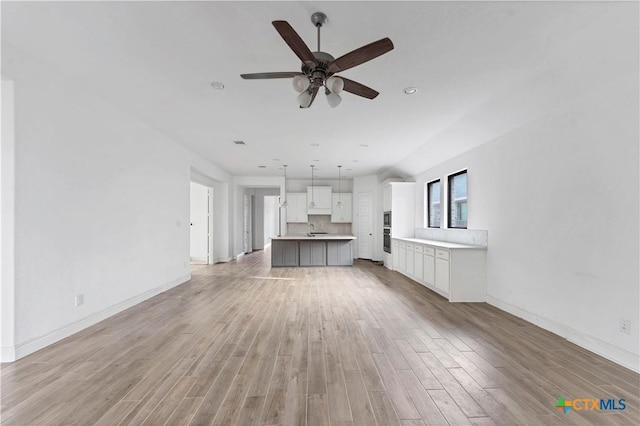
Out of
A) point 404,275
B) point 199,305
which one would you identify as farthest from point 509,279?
point 199,305

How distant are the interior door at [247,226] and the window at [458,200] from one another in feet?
24.7

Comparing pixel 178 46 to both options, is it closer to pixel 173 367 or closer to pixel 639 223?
pixel 173 367

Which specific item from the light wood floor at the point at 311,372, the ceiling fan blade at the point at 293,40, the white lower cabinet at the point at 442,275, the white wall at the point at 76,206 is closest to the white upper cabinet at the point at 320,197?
the white lower cabinet at the point at 442,275

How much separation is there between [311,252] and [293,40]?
21.7ft

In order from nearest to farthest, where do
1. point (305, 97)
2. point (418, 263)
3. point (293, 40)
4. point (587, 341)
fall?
point (293, 40) < point (305, 97) < point (587, 341) < point (418, 263)

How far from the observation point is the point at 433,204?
7.05 meters

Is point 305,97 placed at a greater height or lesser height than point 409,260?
greater

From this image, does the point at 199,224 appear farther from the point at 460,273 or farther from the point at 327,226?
the point at 460,273

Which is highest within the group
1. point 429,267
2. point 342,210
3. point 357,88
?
point 357,88

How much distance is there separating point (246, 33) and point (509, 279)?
446cm

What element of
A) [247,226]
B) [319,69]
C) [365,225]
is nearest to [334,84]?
[319,69]

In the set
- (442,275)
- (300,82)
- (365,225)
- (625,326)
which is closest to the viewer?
(300,82)

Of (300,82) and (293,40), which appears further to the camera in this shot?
(300,82)

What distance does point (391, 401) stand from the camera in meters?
2.05
